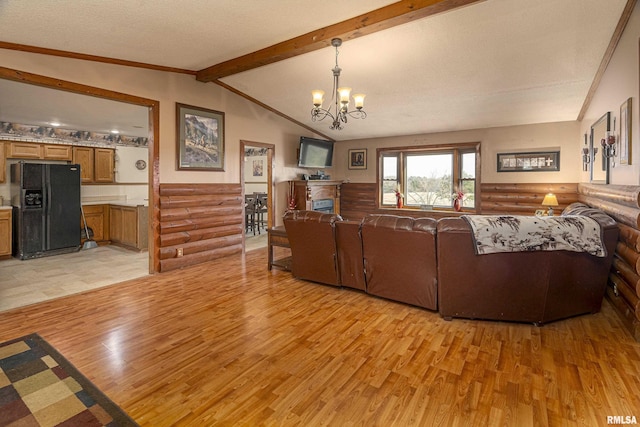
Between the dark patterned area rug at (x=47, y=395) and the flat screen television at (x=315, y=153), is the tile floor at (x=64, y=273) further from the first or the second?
the flat screen television at (x=315, y=153)

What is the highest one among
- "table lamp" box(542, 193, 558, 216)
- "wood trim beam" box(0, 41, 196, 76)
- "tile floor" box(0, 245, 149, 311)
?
"wood trim beam" box(0, 41, 196, 76)

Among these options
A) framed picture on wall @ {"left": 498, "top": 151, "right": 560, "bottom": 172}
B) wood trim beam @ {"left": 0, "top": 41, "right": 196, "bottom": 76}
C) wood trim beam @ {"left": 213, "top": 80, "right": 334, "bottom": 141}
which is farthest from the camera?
framed picture on wall @ {"left": 498, "top": 151, "right": 560, "bottom": 172}

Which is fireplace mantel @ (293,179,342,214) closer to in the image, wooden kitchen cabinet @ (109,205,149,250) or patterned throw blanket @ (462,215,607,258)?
wooden kitchen cabinet @ (109,205,149,250)

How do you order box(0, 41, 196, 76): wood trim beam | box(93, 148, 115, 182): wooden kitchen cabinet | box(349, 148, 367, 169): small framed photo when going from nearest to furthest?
box(0, 41, 196, 76): wood trim beam < box(93, 148, 115, 182): wooden kitchen cabinet < box(349, 148, 367, 169): small framed photo

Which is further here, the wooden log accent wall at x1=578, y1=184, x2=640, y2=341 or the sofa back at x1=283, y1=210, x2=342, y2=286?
the sofa back at x1=283, y1=210, x2=342, y2=286

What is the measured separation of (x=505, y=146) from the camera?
6590 millimetres

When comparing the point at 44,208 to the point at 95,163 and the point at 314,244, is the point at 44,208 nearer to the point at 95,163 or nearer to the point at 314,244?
the point at 95,163

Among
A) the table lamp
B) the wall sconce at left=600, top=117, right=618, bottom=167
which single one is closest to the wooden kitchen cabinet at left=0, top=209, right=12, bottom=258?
the wall sconce at left=600, top=117, right=618, bottom=167

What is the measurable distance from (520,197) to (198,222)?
19.9ft

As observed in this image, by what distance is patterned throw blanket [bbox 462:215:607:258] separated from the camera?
2.72 metres

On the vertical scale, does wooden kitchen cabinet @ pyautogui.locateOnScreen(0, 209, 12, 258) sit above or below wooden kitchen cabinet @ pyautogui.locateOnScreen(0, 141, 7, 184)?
below

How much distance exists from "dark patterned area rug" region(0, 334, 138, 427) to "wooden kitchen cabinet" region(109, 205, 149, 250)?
366 cm

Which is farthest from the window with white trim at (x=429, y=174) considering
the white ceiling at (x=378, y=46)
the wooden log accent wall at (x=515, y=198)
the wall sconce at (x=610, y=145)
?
the wall sconce at (x=610, y=145)

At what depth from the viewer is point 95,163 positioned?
6754 mm
